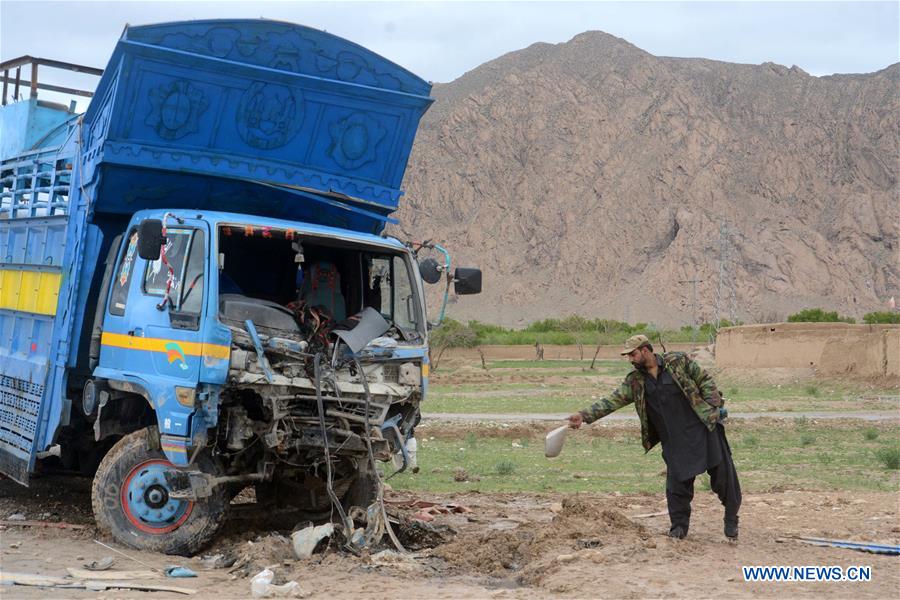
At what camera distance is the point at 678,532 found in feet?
29.6

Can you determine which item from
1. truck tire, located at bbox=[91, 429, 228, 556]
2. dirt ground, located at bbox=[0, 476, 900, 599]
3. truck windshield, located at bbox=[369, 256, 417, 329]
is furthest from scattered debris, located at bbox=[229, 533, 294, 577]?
truck windshield, located at bbox=[369, 256, 417, 329]

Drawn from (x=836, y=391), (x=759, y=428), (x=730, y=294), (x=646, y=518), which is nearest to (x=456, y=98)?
(x=730, y=294)

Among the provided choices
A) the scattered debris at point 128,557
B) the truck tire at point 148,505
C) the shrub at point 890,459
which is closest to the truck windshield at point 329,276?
Answer: the truck tire at point 148,505

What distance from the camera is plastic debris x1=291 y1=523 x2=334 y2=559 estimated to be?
8516 mm

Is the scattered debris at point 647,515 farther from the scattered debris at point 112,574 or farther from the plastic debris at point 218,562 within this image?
the scattered debris at point 112,574

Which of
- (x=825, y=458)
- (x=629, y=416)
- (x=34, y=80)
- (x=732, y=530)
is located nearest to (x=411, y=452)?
(x=732, y=530)

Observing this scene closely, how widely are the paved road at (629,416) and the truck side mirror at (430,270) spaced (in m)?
16.0

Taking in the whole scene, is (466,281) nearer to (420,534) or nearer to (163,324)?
(420,534)

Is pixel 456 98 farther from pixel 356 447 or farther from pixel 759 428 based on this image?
pixel 356 447

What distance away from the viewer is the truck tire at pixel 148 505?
8.84 m

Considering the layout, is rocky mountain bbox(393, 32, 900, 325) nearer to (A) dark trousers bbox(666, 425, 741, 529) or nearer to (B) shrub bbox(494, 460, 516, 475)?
(B) shrub bbox(494, 460, 516, 475)

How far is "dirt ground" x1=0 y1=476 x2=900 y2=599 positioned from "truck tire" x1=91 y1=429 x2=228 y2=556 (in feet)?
0.61

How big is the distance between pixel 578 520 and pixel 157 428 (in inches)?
143

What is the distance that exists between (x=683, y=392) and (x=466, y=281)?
235 centimetres
